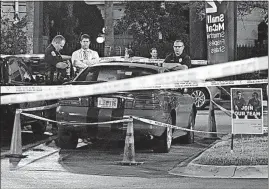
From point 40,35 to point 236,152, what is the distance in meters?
1.64

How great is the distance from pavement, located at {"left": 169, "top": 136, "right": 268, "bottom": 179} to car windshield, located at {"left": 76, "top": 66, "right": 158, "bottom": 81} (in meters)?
0.77

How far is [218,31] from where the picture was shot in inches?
151

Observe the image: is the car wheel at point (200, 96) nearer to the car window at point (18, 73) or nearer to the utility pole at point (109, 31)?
the utility pole at point (109, 31)

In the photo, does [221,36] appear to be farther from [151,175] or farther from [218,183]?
[218,183]

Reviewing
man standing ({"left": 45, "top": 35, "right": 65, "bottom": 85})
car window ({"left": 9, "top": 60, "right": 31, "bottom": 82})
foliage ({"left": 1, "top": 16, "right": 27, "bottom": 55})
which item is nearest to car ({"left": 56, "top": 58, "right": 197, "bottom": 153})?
man standing ({"left": 45, "top": 35, "right": 65, "bottom": 85})

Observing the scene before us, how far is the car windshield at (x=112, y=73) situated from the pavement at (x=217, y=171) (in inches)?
30.2

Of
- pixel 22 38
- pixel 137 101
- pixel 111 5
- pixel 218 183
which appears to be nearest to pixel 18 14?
pixel 22 38

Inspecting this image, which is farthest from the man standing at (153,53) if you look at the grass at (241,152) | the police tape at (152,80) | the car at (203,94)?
the grass at (241,152)

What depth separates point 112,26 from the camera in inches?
157

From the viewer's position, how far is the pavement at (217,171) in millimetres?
4512

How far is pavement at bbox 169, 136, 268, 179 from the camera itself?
14.8 ft

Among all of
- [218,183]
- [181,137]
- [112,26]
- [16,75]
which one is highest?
[112,26]

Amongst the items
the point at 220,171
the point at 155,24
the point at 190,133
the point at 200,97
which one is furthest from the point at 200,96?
the point at 220,171

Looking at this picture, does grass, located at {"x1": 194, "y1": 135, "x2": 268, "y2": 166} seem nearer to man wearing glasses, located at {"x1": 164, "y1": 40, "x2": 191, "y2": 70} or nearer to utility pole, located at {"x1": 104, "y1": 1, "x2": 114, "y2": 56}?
man wearing glasses, located at {"x1": 164, "y1": 40, "x2": 191, "y2": 70}
